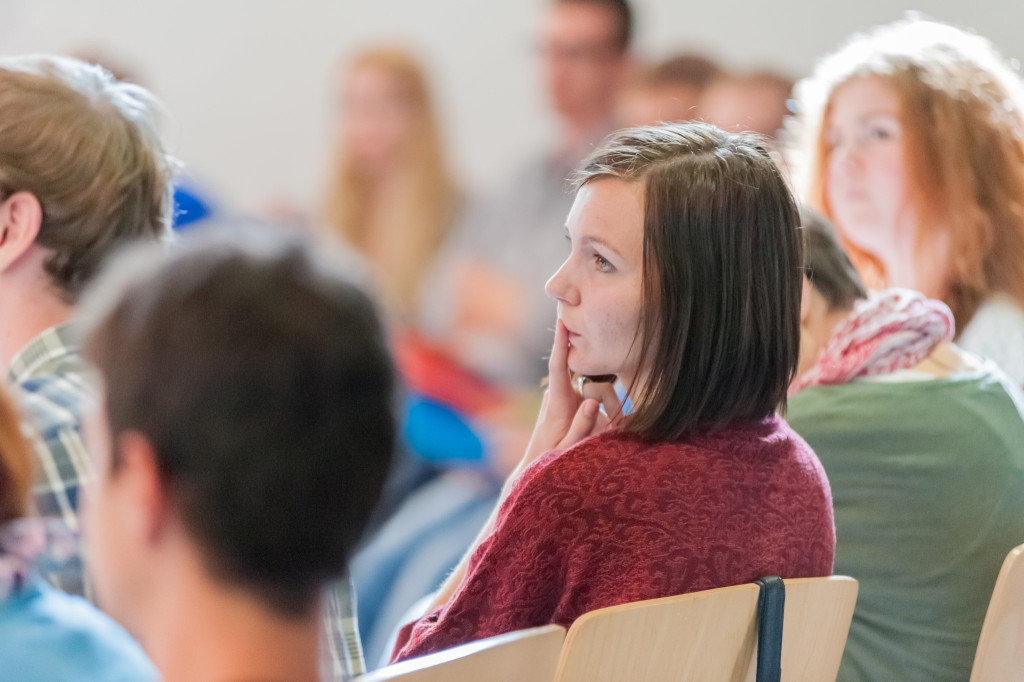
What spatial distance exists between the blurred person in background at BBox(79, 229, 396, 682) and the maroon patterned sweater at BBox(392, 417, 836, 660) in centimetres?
26

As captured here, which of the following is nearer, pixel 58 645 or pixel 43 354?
pixel 58 645

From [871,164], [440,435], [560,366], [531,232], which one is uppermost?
[871,164]

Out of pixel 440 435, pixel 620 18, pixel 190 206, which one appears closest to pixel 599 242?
pixel 440 435

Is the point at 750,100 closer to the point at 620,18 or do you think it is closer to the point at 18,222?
the point at 620,18

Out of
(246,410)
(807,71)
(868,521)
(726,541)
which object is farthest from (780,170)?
(807,71)

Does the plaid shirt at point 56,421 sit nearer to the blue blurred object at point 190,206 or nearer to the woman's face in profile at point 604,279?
the woman's face in profile at point 604,279

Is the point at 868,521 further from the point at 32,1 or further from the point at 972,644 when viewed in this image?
the point at 32,1

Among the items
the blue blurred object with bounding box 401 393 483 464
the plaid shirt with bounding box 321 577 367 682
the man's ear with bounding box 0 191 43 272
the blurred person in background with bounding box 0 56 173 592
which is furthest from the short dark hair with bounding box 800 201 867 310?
the blue blurred object with bounding box 401 393 483 464

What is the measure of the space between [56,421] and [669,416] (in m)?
0.61

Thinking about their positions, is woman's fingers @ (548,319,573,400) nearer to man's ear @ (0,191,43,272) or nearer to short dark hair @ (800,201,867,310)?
short dark hair @ (800,201,867,310)

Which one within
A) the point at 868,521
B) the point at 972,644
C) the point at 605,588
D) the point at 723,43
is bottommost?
the point at 972,644

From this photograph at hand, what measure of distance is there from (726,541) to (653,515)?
0.24 ft

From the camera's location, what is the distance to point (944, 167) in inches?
65.1

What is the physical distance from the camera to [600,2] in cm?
303
